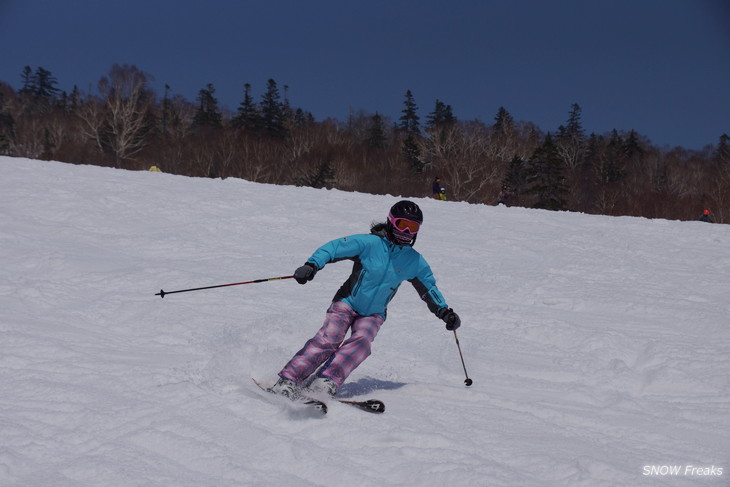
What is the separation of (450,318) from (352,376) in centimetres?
108

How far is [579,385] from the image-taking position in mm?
5242

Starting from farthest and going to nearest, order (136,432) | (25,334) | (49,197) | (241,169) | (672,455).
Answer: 1. (241,169)
2. (49,197)
3. (25,334)
4. (672,455)
5. (136,432)

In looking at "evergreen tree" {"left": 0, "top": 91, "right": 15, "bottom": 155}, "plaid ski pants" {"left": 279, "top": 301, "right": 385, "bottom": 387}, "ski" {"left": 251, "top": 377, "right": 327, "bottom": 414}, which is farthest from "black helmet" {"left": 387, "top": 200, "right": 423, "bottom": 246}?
"evergreen tree" {"left": 0, "top": 91, "right": 15, "bottom": 155}

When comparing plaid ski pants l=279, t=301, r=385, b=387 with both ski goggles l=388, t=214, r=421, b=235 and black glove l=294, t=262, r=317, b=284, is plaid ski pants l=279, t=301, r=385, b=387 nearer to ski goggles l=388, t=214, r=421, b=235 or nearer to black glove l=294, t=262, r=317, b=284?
black glove l=294, t=262, r=317, b=284

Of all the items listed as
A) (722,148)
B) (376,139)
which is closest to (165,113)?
(376,139)

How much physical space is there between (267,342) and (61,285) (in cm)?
306

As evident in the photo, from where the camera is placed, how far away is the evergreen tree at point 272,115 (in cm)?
6209

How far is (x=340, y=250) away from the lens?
4.38m

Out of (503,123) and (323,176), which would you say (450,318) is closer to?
(323,176)

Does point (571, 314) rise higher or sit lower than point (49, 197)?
lower

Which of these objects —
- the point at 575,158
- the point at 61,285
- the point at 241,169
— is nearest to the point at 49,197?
the point at 61,285

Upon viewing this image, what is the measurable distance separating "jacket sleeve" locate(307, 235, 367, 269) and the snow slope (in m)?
1.05

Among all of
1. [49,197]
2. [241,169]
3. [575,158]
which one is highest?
[575,158]

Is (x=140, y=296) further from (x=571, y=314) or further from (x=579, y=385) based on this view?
(x=571, y=314)
